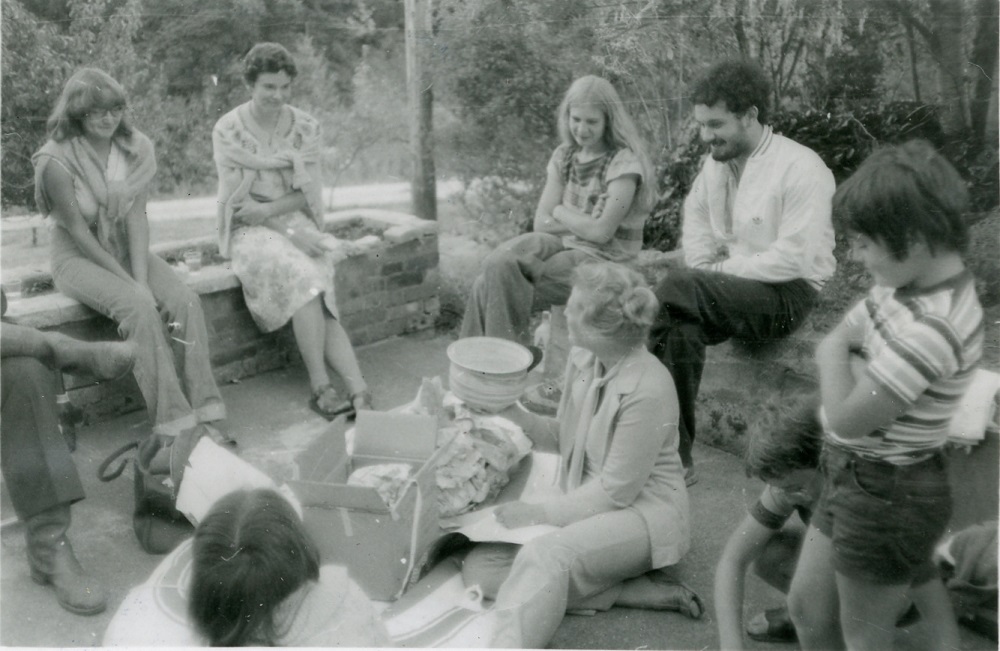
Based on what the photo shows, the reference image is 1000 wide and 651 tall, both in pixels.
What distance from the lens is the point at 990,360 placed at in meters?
2.39

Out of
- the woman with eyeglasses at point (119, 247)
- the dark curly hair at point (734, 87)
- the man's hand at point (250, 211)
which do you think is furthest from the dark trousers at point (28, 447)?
the dark curly hair at point (734, 87)

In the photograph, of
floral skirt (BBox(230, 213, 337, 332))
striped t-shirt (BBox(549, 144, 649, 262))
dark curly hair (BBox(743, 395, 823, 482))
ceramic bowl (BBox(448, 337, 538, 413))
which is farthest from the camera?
floral skirt (BBox(230, 213, 337, 332))

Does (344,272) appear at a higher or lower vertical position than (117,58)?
lower

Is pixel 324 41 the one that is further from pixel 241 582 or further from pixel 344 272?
pixel 241 582

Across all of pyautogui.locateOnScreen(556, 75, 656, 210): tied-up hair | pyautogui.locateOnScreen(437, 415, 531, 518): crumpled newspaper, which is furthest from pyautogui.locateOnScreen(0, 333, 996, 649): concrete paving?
pyautogui.locateOnScreen(556, 75, 656, 210): tied-up hair

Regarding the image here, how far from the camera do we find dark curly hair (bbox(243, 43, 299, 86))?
3.86m

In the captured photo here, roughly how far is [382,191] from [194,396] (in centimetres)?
190

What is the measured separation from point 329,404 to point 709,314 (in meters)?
1.79

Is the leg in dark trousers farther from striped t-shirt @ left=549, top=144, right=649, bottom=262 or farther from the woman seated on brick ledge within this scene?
striped t-shirt @ left=549, top=144, right=649, bottom=262

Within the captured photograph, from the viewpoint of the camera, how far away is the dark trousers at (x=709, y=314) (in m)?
3.12

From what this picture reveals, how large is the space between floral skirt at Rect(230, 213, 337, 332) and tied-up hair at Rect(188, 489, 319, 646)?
7.97ft

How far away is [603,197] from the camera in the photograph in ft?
12.4

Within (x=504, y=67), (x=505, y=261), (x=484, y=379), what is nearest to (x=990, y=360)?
(x=484, y=379)

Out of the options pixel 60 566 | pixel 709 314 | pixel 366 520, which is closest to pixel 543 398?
pixel 709 314
